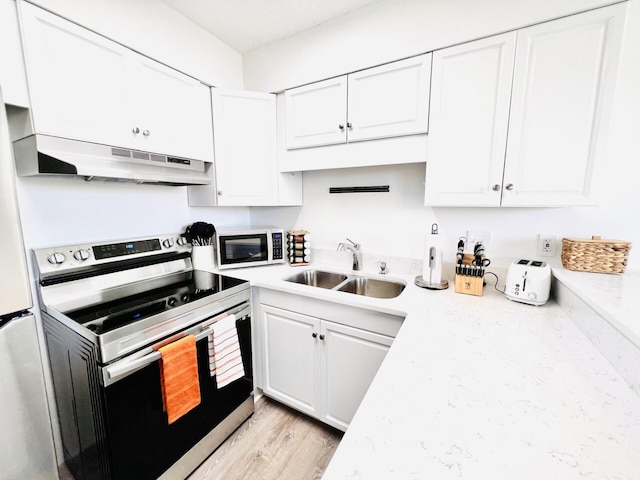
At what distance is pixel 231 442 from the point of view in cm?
159

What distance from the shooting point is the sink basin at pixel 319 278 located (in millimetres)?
1981

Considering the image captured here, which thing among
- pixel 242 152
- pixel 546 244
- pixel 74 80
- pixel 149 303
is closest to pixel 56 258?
pixel 149 303

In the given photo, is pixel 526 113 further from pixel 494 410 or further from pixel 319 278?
pixel 319 278

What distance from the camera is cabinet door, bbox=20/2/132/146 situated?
43.2 inches

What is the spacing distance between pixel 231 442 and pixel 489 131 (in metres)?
2.15

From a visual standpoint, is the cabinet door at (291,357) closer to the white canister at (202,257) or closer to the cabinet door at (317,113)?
the white canister at (202,257)

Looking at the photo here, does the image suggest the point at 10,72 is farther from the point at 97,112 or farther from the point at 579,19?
the point at 579,19

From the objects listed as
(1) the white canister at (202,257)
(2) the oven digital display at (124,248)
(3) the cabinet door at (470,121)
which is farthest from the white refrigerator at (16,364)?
(3) the cabinet door at (470,121)

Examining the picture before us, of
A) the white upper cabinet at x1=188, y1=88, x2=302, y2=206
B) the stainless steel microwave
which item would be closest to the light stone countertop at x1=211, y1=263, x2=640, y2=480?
the stainless steel microwave

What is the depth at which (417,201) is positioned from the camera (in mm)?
1795

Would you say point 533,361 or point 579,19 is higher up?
point 579,19

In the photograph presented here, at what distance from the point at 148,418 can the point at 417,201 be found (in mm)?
1797

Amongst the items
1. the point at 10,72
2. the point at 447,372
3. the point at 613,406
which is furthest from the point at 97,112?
the point at 613,406

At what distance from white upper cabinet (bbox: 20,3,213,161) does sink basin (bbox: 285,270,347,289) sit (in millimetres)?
1046
